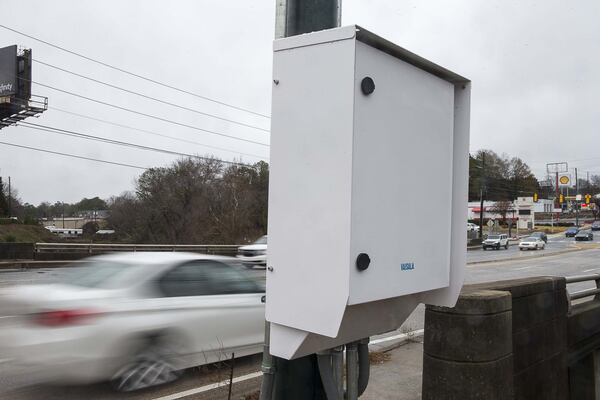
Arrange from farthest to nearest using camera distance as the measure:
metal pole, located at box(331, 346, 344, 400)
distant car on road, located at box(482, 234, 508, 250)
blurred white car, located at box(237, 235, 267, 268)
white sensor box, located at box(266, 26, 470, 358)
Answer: distant car on road, located at box(482, 234, 508, 250) → blurred white car, located at box(237, 235, 267, 268) → metal pole, located at box(331, 346, 344, 400) → white sensor box, located at box(266, 26, 470, 358)

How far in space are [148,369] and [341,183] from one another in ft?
14.4

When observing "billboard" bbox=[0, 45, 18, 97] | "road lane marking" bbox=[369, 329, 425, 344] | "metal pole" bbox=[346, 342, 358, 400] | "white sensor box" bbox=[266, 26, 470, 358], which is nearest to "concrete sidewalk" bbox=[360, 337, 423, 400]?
"road lane marking" bbox=[369, 329, 425, 344]

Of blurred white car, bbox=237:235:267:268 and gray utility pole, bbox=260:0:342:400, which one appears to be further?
blurred white car, bbox=237:235:267:268

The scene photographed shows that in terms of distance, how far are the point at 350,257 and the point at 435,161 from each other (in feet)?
2.58

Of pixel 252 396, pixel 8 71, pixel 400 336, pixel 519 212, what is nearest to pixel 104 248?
pixel 8 71

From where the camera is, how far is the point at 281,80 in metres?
1.83

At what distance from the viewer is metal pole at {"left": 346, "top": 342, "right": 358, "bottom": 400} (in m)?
2.23

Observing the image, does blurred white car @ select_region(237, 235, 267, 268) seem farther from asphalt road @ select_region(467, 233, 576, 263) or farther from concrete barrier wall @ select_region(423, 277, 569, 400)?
asphalt road @ select_region(467, 233, 576, 263)

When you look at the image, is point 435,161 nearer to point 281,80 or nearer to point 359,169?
point 359,169

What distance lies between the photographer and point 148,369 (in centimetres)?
521

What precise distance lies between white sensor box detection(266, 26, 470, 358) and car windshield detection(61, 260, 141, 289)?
404 cm

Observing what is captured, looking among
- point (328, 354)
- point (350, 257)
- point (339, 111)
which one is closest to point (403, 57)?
point (339, 111)

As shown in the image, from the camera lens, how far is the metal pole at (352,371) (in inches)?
87.7

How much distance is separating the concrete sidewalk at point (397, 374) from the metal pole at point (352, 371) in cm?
265
